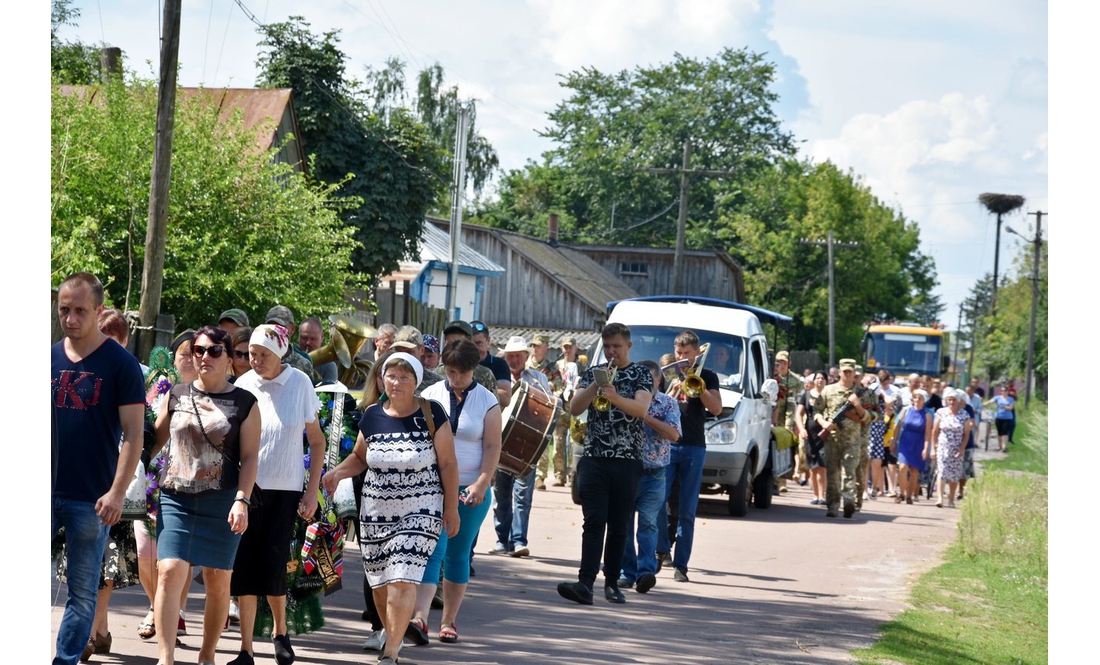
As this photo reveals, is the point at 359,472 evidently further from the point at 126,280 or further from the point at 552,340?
the point at 552,340

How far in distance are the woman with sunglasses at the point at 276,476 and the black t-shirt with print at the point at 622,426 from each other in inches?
113

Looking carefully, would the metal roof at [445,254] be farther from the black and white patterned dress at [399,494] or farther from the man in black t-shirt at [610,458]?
the black and white patterned dress at [399,494]

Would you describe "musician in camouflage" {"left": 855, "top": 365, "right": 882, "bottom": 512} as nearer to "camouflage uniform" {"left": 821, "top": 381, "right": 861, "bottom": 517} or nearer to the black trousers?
"camouflage uniform" {"left": 821, "top": 381, "right": 861, "bottom": 517}

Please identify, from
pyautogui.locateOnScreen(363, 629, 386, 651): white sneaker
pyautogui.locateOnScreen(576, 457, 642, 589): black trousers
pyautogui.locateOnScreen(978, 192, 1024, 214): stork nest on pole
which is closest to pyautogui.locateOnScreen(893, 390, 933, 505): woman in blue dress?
pyautogui.locateOnScreen(576, 457, 642, 589): black trousers

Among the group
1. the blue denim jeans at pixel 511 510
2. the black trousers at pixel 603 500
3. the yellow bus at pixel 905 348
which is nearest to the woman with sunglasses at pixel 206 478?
the black trousers at pixel 603 500

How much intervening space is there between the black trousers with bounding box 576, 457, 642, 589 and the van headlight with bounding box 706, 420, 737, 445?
674cm

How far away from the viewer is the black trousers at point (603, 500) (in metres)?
9.76

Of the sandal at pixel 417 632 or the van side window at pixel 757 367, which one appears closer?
the sandal at pixel 417 632

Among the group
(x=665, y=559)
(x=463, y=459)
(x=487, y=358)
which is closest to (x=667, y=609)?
(x=665, y=559)

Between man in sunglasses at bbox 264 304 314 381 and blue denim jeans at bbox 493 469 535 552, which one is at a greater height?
man in sunglasses at bbox 264 304 314 381

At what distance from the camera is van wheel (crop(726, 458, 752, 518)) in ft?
55.4

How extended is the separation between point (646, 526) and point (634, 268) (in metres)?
62.0

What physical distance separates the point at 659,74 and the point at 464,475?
6891 centimetres

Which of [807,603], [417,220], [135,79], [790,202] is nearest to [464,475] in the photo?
[807,603]
